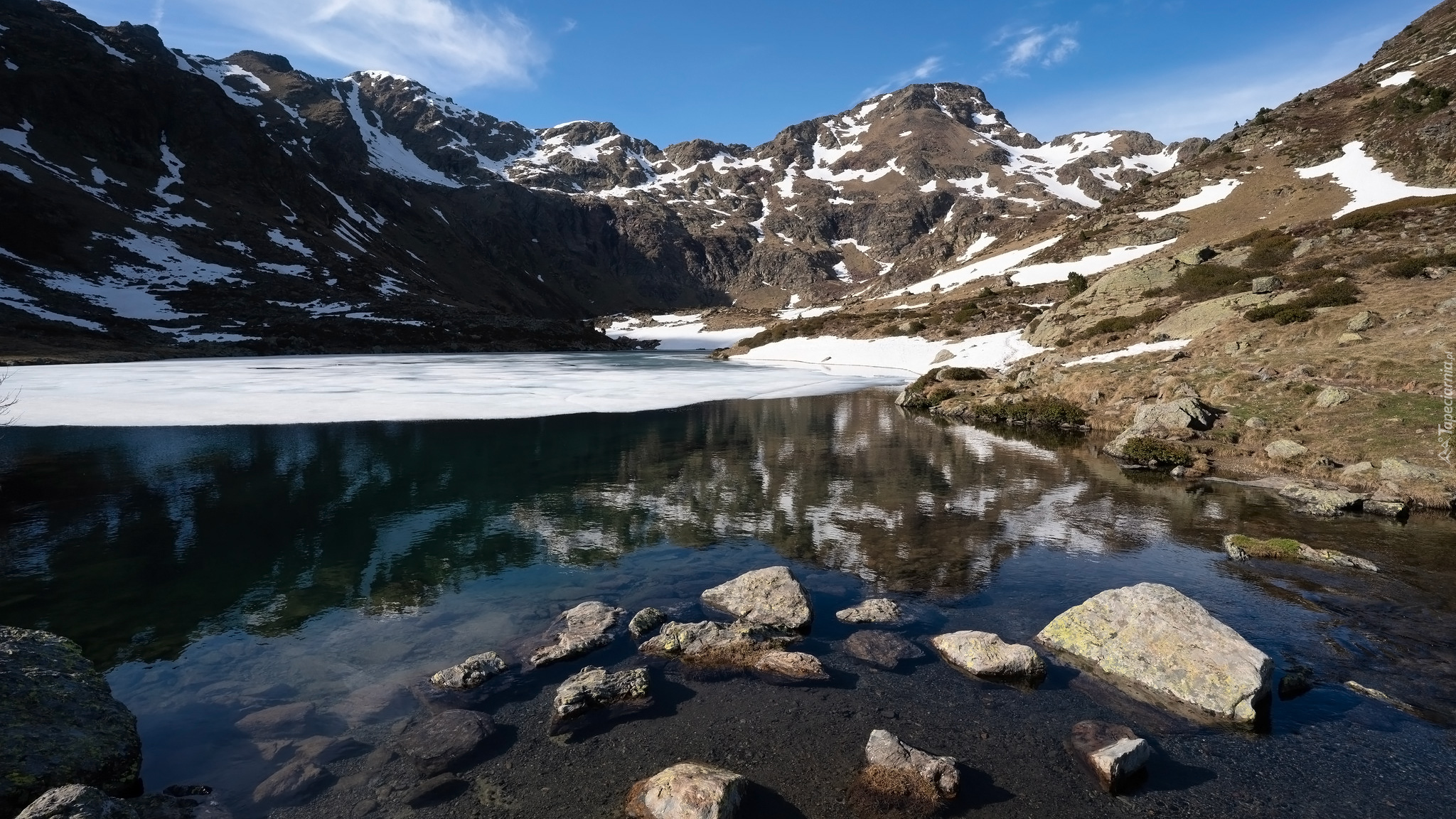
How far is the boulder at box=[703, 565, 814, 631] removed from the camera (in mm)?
11945

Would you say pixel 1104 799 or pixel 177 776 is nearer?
pixel 1104 799

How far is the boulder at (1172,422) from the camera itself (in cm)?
2580

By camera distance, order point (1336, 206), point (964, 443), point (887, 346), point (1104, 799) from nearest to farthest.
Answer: point (1104, 799) < point (964, 443) < point (1336, 206) < point (887, 346)

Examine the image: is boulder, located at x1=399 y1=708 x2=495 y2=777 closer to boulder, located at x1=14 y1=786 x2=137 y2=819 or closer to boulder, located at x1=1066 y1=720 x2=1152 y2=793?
boulder, located at x1=14 y1=786 x2=137 y2=819

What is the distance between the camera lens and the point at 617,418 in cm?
3828

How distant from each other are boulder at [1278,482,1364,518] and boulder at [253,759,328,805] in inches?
938

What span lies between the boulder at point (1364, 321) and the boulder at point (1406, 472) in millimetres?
13724

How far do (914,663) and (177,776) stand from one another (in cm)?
1043

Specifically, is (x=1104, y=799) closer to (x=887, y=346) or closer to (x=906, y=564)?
(x=906, y=564)

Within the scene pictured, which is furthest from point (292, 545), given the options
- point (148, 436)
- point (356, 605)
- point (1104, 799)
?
point (148, 436)

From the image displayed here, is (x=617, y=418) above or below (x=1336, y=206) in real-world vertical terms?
below

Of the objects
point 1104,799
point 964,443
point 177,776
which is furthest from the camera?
point 964,443

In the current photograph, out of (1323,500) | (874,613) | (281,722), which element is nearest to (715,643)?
(874,613)

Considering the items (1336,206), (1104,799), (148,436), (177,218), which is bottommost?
(1104,799)
